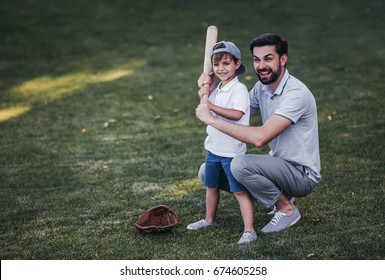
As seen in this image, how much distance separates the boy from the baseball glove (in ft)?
1.62

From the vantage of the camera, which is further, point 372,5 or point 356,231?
point 372,5

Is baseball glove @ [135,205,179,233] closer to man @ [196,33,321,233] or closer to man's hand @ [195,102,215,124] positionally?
man @ [196,33,321,233]

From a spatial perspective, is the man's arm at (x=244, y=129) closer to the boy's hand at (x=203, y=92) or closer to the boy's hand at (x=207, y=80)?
the boy's hand at (x=203, y=92)

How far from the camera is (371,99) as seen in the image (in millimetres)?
7625

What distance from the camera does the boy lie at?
396cm

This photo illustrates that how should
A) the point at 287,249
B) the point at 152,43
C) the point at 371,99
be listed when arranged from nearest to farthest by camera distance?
the point at 287,249
the point at 371,99
the point at 152,43

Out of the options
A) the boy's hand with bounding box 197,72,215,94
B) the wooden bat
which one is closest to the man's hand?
the boy's hand with bounding box 197,72,215,94

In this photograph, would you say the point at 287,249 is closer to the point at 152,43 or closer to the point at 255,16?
the point at 152,43

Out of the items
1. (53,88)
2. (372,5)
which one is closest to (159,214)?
(53,88)

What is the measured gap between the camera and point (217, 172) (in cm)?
416

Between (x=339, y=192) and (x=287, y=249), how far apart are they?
1.24 m

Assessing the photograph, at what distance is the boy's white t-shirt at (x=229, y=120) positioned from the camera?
3.98 m

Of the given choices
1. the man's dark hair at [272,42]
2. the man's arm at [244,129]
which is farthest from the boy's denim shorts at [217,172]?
the man's dark hair at [272,42]

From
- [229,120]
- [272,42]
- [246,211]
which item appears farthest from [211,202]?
[272,42]
